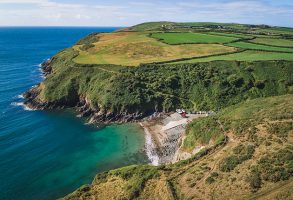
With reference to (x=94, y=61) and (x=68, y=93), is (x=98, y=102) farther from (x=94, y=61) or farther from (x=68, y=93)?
(x=94, y=61)

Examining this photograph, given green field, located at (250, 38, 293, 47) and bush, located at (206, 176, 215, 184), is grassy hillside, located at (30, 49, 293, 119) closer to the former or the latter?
green field, located at (250, 38, 293, 47)

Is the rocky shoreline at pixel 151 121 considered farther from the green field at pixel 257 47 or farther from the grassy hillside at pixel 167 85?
the green field at pixel 257 47

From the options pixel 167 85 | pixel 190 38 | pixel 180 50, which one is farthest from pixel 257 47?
pixel 167 85

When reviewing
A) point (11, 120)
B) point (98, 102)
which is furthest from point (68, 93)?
point (11, 120)

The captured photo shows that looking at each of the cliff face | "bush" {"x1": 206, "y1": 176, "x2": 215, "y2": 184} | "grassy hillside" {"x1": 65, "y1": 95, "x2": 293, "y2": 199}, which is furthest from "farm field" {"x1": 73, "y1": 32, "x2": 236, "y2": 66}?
"bush" {"x1": 206, "y1": 176, "x2": 215, "y2": 184}

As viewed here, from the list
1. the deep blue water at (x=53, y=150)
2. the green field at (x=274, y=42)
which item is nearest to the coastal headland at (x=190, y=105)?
the green field at (x=274, y=42)

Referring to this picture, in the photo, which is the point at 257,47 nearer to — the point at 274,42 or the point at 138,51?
the point at 274,42

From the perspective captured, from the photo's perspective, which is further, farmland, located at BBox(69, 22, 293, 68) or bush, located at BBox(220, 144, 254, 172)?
farmland, located at BBox(69, 22, 293, 68)
